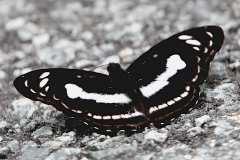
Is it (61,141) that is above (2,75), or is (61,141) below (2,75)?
below

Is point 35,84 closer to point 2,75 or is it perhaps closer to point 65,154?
point 65,154

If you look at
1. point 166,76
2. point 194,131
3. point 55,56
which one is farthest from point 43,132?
point 55,56

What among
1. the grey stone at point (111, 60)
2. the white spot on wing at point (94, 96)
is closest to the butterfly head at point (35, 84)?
the white spot on wing at point (94, 96)

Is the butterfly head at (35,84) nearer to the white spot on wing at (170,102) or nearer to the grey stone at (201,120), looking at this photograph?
the white spot on wing at (170,102)

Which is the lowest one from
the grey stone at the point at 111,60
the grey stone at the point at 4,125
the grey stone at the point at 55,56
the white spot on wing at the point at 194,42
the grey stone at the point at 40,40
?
the grey stone at the point at 4,125

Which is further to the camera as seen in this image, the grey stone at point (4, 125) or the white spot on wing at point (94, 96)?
the grey stone at point (4, 125)

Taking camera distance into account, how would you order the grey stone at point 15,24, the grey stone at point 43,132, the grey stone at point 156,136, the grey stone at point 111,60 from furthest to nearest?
the grey stone at point 15,24 < the grey stone at point 111,60 < the grey stone at point 43,132 < the grey stone at point 156,136

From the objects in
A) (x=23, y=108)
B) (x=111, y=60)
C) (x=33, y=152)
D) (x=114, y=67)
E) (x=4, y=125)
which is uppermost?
(x=111, y=60)

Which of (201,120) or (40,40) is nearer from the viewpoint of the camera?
(201,120)
